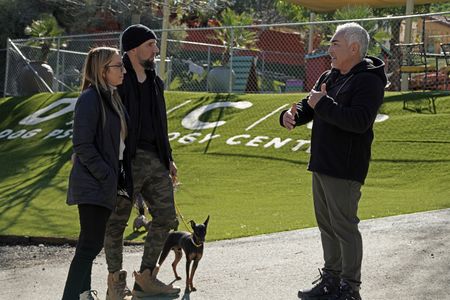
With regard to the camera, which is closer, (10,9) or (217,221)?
(217,221)

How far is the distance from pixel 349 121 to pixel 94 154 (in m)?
1.68

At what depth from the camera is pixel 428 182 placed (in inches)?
496

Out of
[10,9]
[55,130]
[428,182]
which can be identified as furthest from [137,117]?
[10,9]

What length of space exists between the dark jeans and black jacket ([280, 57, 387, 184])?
1500 millimetres

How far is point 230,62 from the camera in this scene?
64.0 feet

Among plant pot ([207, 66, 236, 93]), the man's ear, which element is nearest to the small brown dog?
the man's ear

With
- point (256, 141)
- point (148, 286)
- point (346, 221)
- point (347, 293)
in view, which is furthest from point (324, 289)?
point (256, 141)

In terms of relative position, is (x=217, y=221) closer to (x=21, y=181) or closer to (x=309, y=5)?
(x=21, y=181)

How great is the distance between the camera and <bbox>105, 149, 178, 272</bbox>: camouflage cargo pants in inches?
259

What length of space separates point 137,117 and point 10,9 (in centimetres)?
2798

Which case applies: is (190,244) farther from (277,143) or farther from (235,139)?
(235,139)

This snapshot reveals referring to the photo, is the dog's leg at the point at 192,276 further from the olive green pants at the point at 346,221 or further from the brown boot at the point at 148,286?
the olive green pants at the point at 346,221

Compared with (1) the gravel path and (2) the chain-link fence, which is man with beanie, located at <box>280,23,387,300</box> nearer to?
(1) the gravel path

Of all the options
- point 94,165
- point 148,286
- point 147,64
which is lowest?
point 148,286
